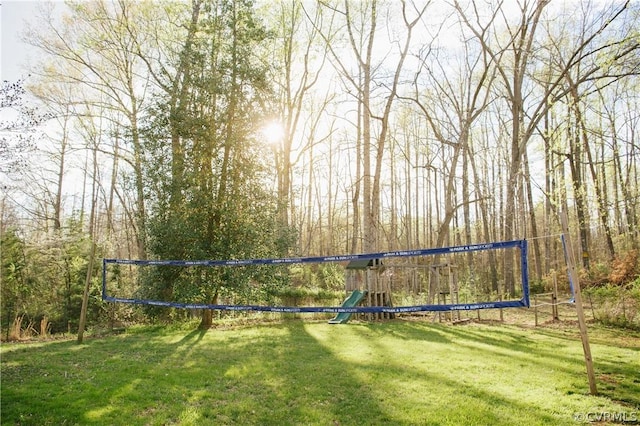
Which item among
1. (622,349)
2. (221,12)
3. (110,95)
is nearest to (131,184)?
(221,12)

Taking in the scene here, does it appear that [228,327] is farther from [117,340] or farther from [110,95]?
[110,95]

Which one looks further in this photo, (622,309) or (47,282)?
(47,282)

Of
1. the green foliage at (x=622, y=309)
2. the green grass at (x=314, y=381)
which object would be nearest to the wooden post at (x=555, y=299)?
the green foliage at (x=622, y=309)

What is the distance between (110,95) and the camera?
18.8 meters

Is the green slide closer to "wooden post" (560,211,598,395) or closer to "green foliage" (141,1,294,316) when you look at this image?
"green foliage" (141,1,294,316)

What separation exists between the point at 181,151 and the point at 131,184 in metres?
2.15

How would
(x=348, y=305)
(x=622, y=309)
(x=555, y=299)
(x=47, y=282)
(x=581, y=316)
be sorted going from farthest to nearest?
1. (x=47, y=282)
2. (x=348, y=305)
3. (x=555, y=299)
4. (x=622, y=309)
5. (x=581, y=316)

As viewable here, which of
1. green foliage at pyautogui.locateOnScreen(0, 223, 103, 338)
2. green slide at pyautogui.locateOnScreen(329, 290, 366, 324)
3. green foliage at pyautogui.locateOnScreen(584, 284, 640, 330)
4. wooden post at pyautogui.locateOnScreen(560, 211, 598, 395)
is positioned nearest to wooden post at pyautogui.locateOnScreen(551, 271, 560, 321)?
green foliage at pyautogui.locateOnScreen(584, 284, 640, 330)

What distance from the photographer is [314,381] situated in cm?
588

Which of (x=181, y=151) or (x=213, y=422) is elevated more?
(x=181, y=151)

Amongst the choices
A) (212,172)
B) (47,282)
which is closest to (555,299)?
(212,172)

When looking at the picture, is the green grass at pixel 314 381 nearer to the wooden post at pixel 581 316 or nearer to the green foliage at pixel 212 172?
the wooden post at pixel 581 316

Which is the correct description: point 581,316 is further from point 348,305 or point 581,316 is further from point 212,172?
point 212,172

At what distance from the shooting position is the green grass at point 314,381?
4535mm
